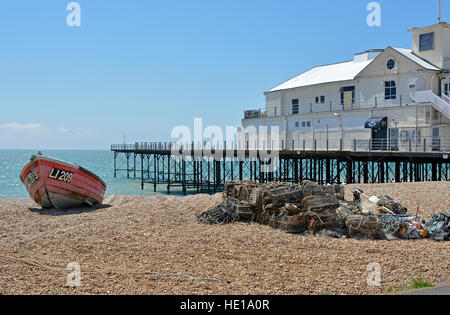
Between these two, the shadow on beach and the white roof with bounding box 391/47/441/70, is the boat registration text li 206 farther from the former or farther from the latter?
the white roof with bounding box 391/47/441/70

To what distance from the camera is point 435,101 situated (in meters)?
29.1

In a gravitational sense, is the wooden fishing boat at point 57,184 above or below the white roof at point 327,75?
below

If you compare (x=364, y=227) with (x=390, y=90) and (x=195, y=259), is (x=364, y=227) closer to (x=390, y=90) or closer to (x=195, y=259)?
(x=195, y=259)

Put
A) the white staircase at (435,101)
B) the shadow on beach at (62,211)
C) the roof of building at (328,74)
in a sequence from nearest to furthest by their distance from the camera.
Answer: the shadow on beach at (62,211), the white staircase at (435,101), the roof of building at (328,74)

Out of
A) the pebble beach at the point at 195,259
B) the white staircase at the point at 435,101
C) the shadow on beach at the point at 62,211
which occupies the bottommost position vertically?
the shadow on beach at the point at 62,211

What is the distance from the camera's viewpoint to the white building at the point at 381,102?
2966 cm

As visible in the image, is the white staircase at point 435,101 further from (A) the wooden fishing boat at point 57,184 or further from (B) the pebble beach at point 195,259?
(A) the wooden fishing boat at point 57,184

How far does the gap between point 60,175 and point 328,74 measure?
26084 mm

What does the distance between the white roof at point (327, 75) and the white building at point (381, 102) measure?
111 millimetres

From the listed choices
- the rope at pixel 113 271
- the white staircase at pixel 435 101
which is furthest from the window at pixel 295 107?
the rope at pixel 113 271

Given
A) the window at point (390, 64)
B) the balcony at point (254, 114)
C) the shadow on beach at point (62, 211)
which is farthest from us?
the balcony at point (254, 114)

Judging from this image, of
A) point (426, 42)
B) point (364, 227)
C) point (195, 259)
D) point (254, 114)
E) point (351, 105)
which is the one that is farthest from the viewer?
point (254, 114)

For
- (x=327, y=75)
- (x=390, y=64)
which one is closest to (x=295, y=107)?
(x=327, y=75)

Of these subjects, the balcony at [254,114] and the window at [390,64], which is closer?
the window at [390,64]
